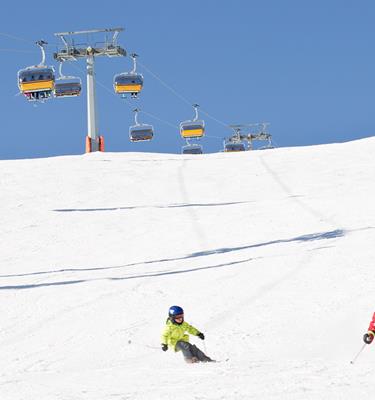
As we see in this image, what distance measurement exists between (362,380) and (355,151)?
25578 mm

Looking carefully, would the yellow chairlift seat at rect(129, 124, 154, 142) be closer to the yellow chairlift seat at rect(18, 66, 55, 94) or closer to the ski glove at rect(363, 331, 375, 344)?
the yellow chairlift seat at rect(18, 66, 55, 94)

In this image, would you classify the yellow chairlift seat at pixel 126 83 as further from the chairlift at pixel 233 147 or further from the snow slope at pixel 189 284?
the chairlift at pixel 233 147

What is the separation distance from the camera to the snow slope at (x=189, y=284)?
23.3 ft

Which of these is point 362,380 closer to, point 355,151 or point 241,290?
point 241,290

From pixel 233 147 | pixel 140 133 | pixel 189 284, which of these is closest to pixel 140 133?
pixel 140 133

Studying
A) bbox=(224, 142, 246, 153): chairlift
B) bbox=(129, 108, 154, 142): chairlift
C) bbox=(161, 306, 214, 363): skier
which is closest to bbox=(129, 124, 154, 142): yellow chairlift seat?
bbox=(129, 108, 154, 142): chairlift

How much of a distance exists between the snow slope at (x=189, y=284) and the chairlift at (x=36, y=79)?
8.63 metres

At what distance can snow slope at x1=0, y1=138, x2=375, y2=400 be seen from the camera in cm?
709

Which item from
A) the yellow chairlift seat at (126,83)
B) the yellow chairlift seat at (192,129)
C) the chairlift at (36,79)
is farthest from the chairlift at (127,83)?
the yellow chairlift seat at (192,129)

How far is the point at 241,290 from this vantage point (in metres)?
11.8

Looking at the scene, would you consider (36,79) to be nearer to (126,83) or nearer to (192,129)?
(126,83)

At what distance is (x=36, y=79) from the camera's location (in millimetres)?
33594

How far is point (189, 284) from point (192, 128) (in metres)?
34.1

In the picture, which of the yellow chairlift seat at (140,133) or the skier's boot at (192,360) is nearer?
the skier's boot at (192,360)
